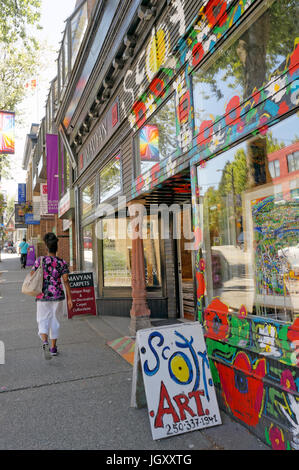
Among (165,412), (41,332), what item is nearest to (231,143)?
(165,412)

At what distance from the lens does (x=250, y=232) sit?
11.6ft

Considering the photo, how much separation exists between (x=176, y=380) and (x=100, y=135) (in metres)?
6.55

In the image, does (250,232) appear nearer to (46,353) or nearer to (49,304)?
(49,304)

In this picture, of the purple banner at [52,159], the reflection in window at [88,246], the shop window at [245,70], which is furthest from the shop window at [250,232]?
the purple banner at [52,159]

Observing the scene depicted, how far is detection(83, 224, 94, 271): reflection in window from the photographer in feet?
31.0

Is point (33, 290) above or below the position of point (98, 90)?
below

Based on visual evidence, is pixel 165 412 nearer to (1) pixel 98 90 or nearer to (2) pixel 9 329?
(2) pixel 9 329

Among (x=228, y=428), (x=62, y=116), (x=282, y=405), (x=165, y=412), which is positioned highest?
(x=62, y=116)

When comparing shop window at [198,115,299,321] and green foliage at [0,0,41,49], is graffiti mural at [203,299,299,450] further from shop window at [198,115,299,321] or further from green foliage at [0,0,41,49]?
green foliage at [0,0,41,49]

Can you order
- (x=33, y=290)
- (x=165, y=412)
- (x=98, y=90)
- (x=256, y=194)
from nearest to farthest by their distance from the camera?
(x=165, y=412)
(x=256, y=194)
(x=33, y=290)
(x=98, y=90)

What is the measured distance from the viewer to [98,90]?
25.3ft

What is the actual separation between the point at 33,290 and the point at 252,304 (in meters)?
3.01

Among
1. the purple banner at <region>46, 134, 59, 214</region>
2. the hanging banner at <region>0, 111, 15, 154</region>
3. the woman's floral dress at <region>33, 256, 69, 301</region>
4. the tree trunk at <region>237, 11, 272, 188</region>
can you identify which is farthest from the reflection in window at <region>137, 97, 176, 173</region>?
the hanging banner at <region>0, 111, 15, 154</region>

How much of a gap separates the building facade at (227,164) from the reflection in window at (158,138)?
28 mm
